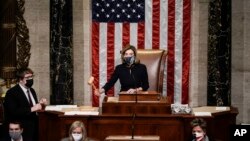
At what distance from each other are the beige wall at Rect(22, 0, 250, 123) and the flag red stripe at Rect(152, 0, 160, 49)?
2.36ft

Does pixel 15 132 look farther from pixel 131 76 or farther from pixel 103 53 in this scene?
pixel 103 53

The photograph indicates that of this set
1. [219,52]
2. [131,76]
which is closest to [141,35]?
[219,52]

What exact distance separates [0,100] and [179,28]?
12.8 ft

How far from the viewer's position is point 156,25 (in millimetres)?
12820

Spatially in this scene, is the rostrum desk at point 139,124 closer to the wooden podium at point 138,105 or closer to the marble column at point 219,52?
the wooden podium at point 138,105

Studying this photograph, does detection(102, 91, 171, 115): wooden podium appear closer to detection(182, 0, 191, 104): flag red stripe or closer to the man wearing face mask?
the man wearing face mask

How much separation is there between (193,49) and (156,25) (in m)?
0.91

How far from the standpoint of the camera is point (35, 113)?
33.4ft

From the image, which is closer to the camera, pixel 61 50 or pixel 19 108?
pixel 19 108

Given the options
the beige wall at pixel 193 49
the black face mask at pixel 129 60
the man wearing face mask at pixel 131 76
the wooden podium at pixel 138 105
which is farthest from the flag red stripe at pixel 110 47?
the wooden podium at pixel 138 105

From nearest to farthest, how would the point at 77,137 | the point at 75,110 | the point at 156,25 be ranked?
the point at 77,137 < the point at 75,110 < the point at 156,25

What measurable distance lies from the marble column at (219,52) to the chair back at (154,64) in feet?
3.41

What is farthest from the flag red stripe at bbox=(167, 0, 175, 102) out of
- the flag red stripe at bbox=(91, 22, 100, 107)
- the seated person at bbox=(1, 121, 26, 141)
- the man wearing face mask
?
the seated person at bbox=(1, 121, 26, 141)

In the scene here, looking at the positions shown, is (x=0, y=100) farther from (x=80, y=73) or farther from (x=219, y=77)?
(x=219, y=77)
